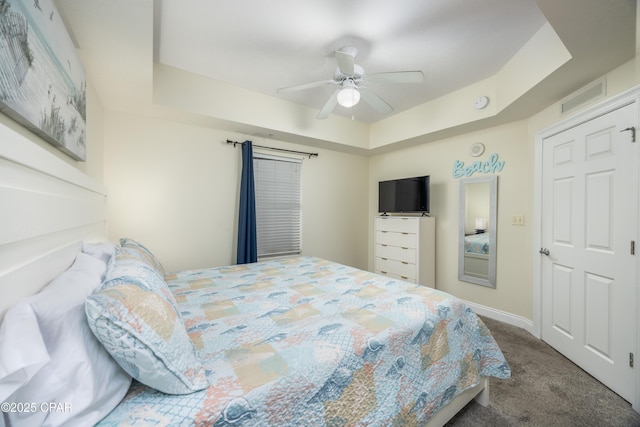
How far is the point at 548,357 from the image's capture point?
2221 millimetres

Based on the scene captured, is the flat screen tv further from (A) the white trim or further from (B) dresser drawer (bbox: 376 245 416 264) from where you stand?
(A) the white trim

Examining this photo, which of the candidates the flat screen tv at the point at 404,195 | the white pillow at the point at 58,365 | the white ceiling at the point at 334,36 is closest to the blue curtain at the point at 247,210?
the white ceiling at the point at 334,36

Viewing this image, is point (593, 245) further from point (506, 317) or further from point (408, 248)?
point (408, 248)

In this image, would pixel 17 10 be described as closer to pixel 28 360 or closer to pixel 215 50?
pixel 28 360

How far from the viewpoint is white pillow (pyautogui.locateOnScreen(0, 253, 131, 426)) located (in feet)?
1.98

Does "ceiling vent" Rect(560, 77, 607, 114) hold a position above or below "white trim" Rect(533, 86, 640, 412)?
above

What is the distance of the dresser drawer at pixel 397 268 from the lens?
3.44 m

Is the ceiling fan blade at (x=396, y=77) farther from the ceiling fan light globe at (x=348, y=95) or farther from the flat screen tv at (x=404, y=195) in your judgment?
the flat screen tv at (x=404, y=195)

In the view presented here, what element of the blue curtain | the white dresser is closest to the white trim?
the white dresser

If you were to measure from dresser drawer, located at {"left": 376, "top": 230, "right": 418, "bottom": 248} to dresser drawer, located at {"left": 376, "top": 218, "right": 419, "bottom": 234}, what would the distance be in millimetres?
55

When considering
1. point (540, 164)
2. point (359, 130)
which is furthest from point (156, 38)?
point (540, 164)

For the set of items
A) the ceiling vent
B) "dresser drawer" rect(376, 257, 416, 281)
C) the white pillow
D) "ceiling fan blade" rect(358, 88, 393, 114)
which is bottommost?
"dresser drawer" rect(376, 257, 416, 281)

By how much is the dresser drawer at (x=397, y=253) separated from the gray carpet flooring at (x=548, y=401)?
145 centimetres

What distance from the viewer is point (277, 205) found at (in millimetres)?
3572
